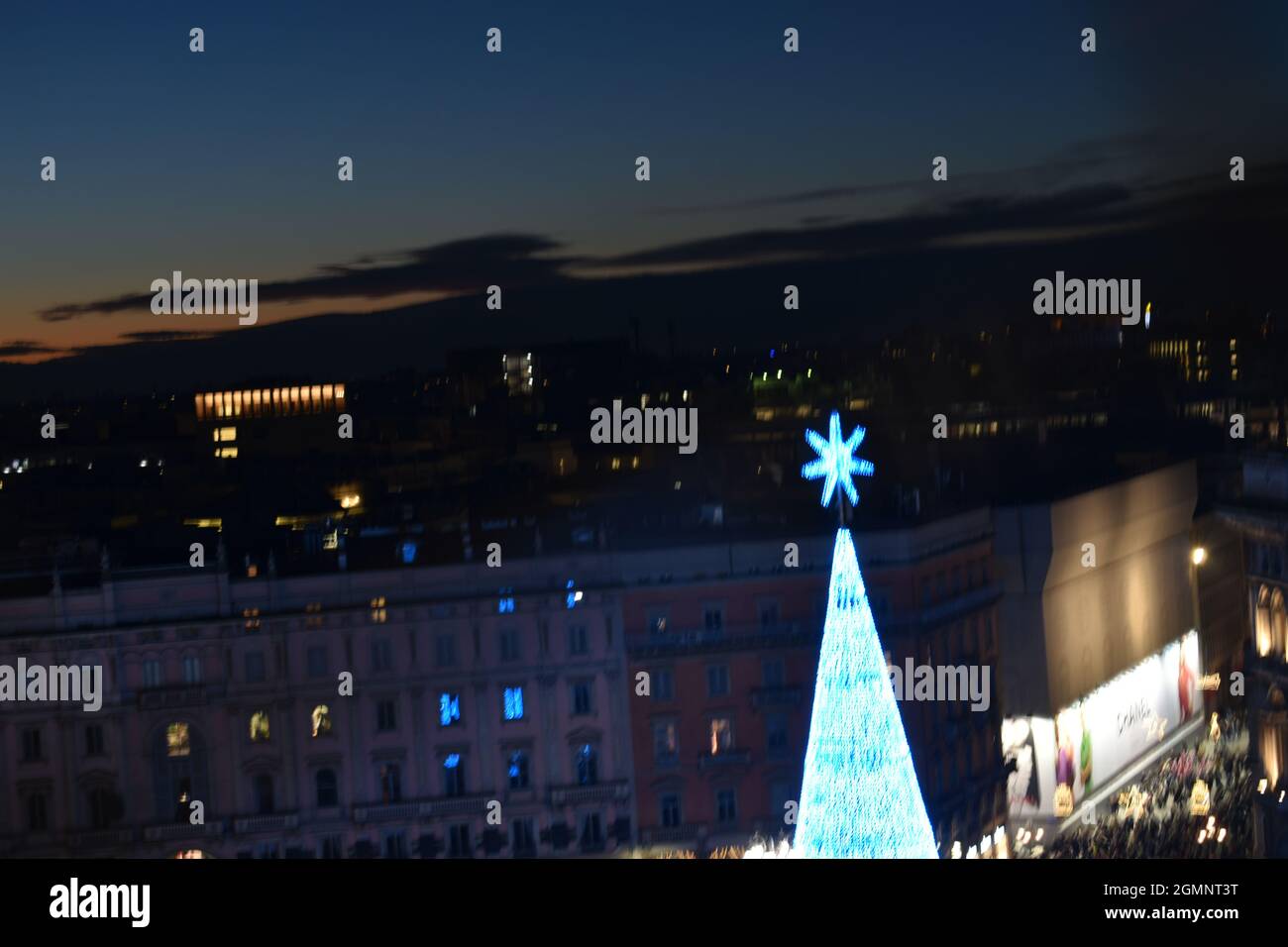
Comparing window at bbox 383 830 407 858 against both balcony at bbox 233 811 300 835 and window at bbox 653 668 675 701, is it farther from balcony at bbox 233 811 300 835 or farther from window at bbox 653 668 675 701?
window at bbox 653 668 675 701

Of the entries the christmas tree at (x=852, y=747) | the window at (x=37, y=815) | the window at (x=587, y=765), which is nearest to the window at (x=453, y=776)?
the window at (x=587, y=765)

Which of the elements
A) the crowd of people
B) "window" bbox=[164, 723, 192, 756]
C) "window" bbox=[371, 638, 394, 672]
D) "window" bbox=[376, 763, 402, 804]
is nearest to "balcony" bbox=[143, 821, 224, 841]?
"window" bbox=[164, 723, 192, 756]

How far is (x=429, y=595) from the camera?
9.28m

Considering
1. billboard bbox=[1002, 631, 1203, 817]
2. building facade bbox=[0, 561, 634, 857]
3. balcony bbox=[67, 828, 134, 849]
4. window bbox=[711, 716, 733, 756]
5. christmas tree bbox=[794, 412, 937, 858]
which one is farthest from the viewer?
billboard bbox=[1002, 631, 1203, 817]

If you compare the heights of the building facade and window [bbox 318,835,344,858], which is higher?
the building facade

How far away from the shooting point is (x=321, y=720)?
9.10 meters

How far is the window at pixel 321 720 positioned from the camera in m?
9.09

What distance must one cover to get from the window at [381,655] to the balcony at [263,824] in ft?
2.48

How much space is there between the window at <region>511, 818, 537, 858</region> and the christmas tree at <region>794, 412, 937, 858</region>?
1.83 metres

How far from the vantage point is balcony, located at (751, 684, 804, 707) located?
30.0 feet

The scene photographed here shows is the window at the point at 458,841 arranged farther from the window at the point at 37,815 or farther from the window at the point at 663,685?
the window at the point at 37,815
